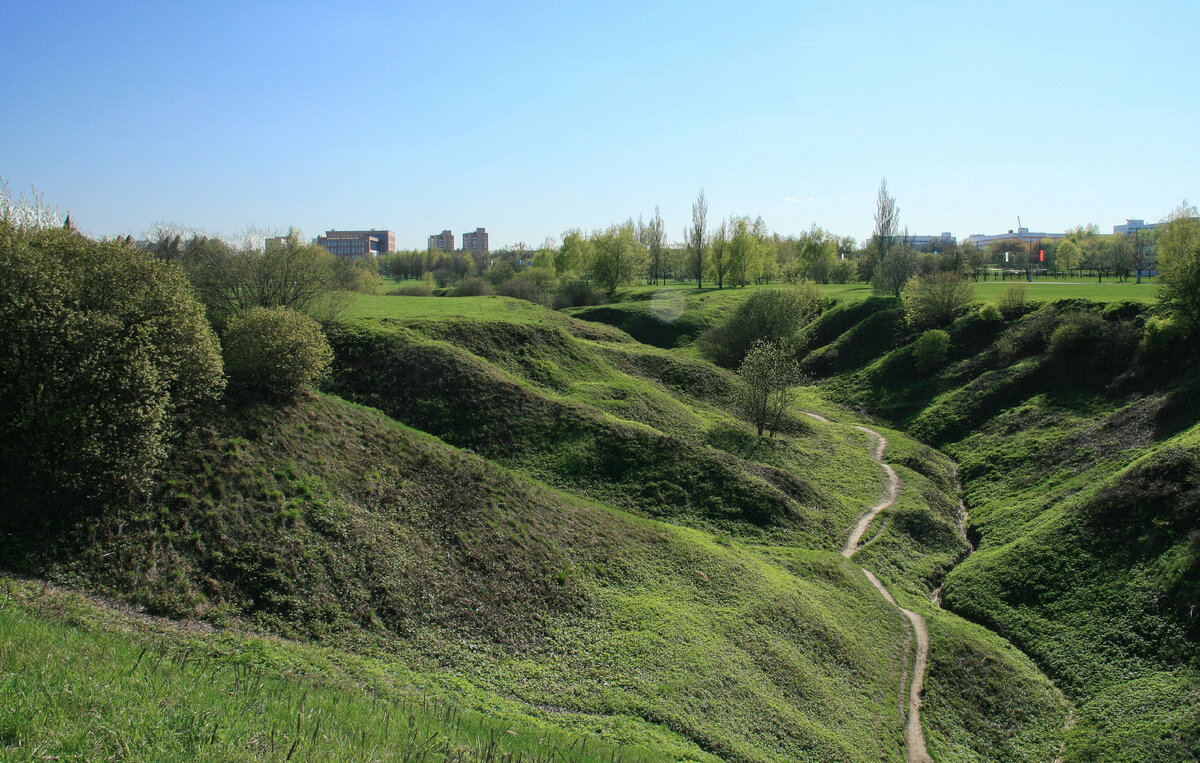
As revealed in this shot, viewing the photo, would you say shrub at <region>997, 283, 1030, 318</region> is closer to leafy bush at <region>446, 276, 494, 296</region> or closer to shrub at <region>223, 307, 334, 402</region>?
shrub at <region>223, 307, 334, 402</region>

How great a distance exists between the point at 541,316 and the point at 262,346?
100 feet

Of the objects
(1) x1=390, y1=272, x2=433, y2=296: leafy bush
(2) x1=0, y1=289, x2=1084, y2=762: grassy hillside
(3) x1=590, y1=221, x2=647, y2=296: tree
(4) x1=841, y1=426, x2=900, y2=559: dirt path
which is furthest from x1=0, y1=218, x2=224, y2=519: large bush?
(3) x1=590, y1=221, x2=647, y2=296: tree

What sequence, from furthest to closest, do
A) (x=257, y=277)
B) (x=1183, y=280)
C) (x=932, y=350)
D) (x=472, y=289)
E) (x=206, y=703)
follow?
(x=472, y=289) < (x=932, y=350) < (x=1183, y=280) < (x=257, y=277) < (x=206, y=703)

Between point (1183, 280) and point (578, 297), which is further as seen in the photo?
point (578, 297)

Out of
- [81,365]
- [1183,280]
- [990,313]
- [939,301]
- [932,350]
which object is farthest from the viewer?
[939,301]

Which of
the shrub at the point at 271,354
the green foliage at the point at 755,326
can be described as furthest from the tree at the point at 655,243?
the shrub at the point at 271,354

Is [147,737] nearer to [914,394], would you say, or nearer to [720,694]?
[720,694]

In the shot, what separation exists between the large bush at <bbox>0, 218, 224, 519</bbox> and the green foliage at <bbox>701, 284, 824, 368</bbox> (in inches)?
1938

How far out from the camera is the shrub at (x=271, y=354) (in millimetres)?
20172

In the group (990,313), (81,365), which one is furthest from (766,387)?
(81,365)

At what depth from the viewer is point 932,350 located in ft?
177

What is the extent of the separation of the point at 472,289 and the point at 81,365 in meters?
70.4

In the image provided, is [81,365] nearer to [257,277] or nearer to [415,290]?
[257,277]

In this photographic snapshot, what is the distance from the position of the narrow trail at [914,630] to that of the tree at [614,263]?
57.1 metres
